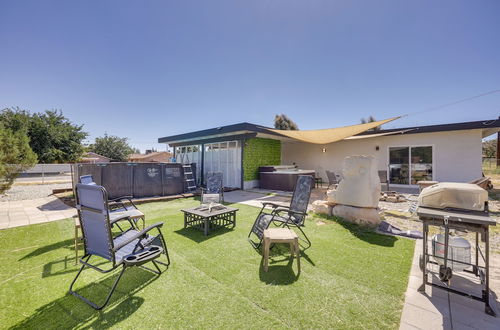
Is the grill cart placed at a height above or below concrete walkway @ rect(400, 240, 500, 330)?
above

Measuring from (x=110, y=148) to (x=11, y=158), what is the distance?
34418 mm

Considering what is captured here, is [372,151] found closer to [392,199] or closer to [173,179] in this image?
[392,199]

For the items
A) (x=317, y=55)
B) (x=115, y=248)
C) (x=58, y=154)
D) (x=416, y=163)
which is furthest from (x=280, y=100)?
(x=58, y=154)

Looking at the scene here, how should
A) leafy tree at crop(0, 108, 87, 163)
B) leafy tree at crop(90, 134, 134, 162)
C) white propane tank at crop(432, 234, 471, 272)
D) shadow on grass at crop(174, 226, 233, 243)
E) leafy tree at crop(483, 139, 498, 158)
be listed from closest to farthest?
white propane tank at crop(432, 234, 471, 272)
shadow on grass at crop(174, 226, 233, 243)
leafy tree at crop(0, 108, 87, 163)
leafy tree at crop(483, 139, 498, 158)
leafy tree at crop(90, 134, 134, 162)

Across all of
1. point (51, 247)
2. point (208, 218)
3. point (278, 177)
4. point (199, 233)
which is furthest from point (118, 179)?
point (278, 177)

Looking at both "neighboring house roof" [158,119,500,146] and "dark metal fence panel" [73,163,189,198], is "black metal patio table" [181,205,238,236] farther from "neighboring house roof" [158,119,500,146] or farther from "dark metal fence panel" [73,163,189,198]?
"neighboring house roof" [158,119,500,146]

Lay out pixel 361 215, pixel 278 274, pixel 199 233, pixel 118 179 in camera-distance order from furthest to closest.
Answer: pixel 118 179
pixel 361 215
pixel 199 233
pixel 278 274

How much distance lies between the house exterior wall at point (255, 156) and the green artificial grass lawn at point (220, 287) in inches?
267

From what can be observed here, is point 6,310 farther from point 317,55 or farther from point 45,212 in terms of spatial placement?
point 317,55

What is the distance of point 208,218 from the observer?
3.90 m

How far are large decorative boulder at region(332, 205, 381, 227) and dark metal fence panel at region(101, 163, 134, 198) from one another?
23.7 feet

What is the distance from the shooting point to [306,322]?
174cm

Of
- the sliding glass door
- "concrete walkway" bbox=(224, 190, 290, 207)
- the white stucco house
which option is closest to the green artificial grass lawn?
"concrete walkway" bbox=(224, 190, 290, 207)

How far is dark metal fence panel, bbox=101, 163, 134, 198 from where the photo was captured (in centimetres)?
706
